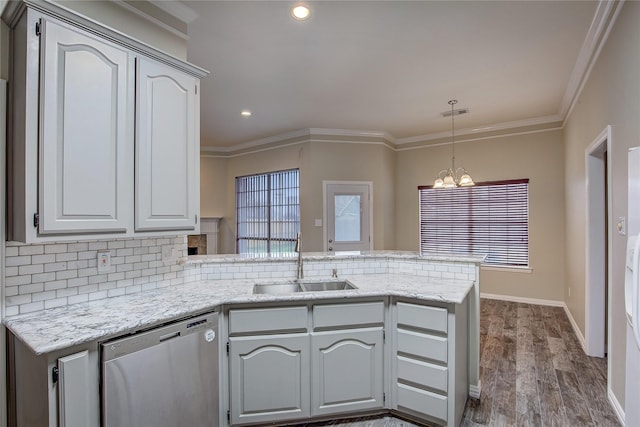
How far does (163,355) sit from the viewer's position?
5.42 ft

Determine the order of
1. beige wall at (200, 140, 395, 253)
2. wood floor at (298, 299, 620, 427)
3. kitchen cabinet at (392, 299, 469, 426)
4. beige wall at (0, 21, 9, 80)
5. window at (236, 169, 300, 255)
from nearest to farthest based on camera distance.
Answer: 1. beige wall at (0, 21, 9, 80)
2. kitchen cabinet at (392, 299, 469, 426)
3. wood floor at (298, 299, 620, 427)
4. beige wall at (200, 140, 395, 253)
5. window at (236, 169, 300, 255)

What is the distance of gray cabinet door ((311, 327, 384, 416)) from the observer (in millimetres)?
2094

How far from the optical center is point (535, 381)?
107 inches

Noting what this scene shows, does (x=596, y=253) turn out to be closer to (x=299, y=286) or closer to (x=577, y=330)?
(x=577, y=330)

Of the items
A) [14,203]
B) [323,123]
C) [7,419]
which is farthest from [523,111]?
[7,419]

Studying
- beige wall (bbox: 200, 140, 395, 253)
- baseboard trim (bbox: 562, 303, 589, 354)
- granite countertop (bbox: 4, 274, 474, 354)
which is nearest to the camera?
granite countertop (bbox: 4, 274, 474, 354)

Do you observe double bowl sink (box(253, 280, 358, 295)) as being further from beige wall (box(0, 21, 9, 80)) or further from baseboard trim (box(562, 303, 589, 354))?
baseboard trim (box(562, 303, 589, 354))

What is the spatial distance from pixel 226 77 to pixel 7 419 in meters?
3.11

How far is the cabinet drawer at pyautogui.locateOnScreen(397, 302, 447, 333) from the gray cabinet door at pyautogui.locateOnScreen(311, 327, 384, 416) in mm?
189

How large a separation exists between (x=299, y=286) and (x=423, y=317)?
958 mm

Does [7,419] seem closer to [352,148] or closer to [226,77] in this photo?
[226,77]

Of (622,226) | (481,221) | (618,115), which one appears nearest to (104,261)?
(622,226)

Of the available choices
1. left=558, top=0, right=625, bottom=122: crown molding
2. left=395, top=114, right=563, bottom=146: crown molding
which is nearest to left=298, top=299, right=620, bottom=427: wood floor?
left=558, top=0, right=625, bottom=122: crown molding

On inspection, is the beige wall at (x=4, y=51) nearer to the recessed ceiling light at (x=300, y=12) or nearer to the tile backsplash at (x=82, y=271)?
the tile backsplash at (x=82, y=271)
